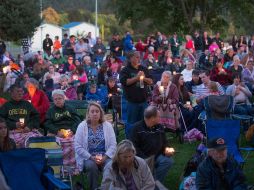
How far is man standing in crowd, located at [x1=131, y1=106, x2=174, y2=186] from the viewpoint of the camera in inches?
312

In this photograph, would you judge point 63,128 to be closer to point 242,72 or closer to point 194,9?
point 242,72

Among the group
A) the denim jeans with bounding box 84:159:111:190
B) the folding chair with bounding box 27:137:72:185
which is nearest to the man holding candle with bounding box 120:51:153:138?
the folding chair with bounding box 27:137:72:185

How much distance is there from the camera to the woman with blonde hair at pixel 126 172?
652cm

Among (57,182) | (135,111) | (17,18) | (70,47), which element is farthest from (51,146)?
(70,47)

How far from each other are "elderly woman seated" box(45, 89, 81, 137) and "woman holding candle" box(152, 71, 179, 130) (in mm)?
2589

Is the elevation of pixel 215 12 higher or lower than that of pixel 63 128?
higher

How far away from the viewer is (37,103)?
10.3m

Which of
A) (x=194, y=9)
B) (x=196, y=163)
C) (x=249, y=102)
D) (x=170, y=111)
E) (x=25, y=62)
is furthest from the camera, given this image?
(x=194, y=9)

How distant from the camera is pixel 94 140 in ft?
26.4

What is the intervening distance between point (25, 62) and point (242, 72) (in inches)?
389

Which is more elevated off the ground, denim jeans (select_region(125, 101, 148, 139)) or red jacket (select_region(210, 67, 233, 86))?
red jacket (select_region(210, 67, 233, 86))

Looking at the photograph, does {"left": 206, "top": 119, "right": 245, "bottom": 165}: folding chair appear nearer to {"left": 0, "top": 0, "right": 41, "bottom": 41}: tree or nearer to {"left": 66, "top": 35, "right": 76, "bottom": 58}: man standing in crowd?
{"left": 0, "top": 0, "right": 41, "bottom": 41}: tree

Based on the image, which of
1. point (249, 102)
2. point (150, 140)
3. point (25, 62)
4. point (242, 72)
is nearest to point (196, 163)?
point (150, 140)

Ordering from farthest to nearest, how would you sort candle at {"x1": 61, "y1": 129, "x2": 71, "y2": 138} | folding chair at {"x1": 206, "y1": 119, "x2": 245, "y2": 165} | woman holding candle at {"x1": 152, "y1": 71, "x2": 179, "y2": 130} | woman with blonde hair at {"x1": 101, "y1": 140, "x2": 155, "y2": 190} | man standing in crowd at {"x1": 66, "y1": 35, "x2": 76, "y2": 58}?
man standing in crowd at {"x1": 66, "y1": 35, "x2": 76, "y2": 58}
woman holding candle at {"x1": 152, "y1": 71, "x2": 179, "y2": 130}
folding chair at {"x1": 206, "y1": 119, "x2": 245, "y2": 165}
candle at {"x1": 61, "y1": 129, "x2": 71, "y2": 138}
woman with blonde hair at {"x1": 101, "y1": 140, "x2": 155, "y2": 190}
